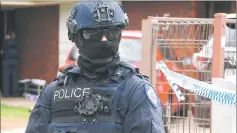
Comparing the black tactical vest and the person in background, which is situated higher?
the black tactical vest

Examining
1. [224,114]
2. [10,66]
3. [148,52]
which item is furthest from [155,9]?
[224,114]

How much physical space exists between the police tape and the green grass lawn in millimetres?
5903

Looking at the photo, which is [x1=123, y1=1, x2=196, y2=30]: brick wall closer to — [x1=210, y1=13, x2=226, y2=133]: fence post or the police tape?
the police tape

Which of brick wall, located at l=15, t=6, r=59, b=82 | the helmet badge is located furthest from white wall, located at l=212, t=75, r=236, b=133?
brick wall, located at l=15, t=6, r=59, b=82

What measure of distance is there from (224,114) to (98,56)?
2322 mm

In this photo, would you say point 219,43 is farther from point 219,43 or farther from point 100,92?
point 100,92

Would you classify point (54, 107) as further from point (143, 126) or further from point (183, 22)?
point (183, 22)

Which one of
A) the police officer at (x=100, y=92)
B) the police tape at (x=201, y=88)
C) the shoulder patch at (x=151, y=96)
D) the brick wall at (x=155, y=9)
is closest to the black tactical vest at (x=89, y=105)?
the police officer at (x=100, y=92)

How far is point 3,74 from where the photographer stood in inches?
574

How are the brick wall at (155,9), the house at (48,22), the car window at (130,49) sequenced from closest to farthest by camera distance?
the car window at (130,49) → the brick wall at (155,9) → the house at (48,22)

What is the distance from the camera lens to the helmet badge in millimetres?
2309

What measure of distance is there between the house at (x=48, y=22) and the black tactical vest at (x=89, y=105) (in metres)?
9.99

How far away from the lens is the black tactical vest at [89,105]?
231cm

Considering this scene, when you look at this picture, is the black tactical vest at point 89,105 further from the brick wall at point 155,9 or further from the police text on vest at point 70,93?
the brick wall at point 155,9
